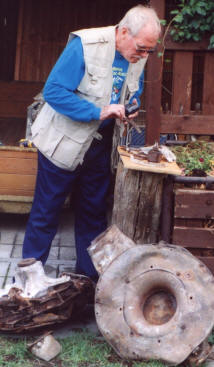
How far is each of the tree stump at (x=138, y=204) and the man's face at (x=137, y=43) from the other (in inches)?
28.1

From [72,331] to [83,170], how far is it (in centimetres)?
111

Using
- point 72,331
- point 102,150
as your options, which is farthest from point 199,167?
point 72,331

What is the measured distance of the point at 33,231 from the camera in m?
4.94

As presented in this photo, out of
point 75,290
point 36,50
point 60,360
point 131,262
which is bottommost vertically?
point 60,360

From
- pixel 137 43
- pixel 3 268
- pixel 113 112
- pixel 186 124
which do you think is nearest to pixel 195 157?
pixel 186 124

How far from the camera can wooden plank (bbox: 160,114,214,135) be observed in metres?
5.37

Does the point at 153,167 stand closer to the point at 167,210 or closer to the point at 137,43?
the point at 167,210

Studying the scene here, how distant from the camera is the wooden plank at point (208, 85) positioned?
5340 millimetres

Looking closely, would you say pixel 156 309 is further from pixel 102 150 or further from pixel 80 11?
pixel 80 11

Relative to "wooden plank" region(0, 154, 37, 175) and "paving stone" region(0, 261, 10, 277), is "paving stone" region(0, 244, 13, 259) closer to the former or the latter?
"paving stone" region(0, 261, 10, 277)

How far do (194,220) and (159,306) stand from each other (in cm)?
62

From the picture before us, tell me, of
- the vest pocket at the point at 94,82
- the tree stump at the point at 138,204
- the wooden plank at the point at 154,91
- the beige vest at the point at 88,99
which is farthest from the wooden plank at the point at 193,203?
the wooden plank at the point at 154,91

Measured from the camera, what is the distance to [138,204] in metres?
4.65

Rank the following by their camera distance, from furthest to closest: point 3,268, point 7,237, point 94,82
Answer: point 7,237, point 3,268, point 94,82
